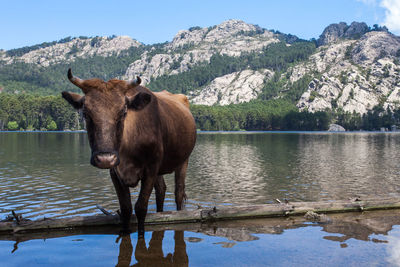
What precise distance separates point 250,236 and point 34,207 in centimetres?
1017

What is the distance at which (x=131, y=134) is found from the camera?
27.3 feet

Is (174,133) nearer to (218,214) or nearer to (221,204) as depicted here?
(218,214)

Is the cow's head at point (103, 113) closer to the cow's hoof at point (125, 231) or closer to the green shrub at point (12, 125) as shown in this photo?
the cow's hoof at point (125, 231)

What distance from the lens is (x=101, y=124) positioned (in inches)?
279

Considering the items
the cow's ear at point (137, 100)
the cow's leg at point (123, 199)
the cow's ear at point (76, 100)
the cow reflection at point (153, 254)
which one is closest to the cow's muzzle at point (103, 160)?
the cow's ear at point (76, 100)

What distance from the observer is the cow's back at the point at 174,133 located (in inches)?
390

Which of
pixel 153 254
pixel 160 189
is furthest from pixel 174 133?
pixel 153 254

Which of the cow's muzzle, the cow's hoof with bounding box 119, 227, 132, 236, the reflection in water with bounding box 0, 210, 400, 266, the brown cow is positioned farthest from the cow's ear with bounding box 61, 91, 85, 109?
the cow's hoof with bounding box 119, 227, 132, 236

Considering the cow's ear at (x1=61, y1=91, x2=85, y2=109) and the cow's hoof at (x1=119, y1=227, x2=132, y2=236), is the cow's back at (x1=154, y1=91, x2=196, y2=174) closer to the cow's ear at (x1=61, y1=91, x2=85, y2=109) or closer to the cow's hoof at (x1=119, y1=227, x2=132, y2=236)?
the cow's hoof at (x1=119, y1=227, x2=132, y2=236)

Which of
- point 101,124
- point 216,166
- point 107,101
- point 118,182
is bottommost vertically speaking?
point 216,166

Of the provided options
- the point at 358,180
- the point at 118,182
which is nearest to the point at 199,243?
the point at 118,182

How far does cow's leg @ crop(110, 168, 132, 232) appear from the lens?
8.88m

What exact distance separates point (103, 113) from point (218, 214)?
5627 mm

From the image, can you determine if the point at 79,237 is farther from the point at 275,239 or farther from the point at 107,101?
the point at 275,239
